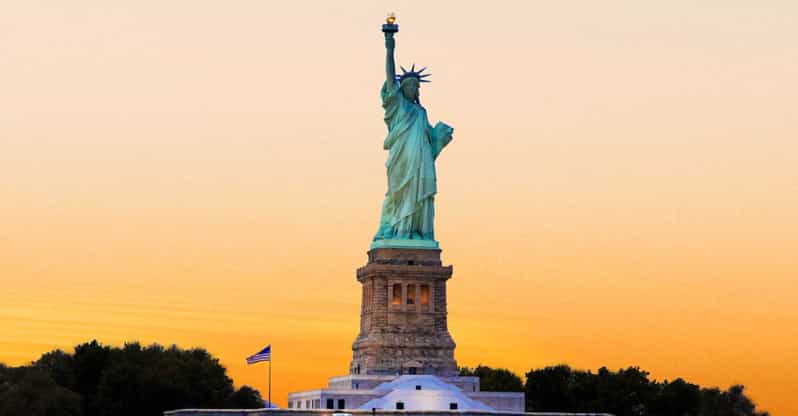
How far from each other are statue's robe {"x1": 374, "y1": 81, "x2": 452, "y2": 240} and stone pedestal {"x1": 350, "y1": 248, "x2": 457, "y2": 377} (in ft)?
5.53

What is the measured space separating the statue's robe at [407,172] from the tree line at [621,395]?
19163 millimetres

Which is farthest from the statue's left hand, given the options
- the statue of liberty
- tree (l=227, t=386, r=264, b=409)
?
tree (l=227, t=386, r=264, b=409)

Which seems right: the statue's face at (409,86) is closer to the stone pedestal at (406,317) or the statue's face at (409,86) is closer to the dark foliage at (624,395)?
the stone pedestal at (406,317)

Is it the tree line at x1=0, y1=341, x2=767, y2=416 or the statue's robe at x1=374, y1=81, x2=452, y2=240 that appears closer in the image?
the statue's robe at x1=374, y1=81, x2=452, y2=240

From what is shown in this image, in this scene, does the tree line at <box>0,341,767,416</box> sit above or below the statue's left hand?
below

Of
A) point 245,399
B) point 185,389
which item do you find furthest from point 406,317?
point 245,399

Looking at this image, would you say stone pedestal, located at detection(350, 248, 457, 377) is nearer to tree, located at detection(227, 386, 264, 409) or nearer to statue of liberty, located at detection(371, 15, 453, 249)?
statue of liberty, located at detection(371, 15, 453, 249)

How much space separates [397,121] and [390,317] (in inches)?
425

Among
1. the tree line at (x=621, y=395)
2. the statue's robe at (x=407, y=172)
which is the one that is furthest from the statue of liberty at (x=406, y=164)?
the tree line at (x=621, y=395)

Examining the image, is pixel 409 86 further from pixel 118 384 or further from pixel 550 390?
pixel 118 384

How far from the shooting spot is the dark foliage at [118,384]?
411ft

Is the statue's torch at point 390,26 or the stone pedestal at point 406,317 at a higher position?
the statue's torch at point 390,26

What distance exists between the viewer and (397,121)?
371ft

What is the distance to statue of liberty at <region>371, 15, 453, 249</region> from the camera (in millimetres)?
112250
